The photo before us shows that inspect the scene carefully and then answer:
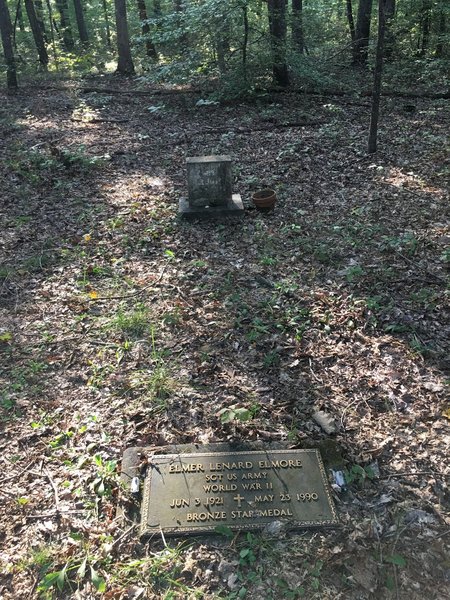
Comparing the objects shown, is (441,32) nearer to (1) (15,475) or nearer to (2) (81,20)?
(2) (81,20)

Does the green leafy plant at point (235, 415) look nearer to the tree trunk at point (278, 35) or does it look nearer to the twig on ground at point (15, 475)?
the twig on ground at point (15, 475)

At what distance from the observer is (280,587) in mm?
2594

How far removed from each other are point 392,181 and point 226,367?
4986 mm

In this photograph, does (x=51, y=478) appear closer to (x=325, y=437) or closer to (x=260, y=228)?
(x=325, y=437)

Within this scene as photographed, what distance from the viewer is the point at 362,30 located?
1553 centimetres

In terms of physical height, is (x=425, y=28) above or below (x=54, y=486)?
above

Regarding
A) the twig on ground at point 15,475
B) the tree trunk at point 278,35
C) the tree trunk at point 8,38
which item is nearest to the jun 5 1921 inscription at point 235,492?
the twig on ground at point 15,475

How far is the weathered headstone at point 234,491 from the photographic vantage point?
9.51 ft

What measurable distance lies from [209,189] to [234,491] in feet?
16.0

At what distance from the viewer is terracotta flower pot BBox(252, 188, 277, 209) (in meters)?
6.84

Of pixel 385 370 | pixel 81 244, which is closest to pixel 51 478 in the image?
pixel 385 370

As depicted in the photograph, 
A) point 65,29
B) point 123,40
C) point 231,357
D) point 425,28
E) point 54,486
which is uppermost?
point 65,29

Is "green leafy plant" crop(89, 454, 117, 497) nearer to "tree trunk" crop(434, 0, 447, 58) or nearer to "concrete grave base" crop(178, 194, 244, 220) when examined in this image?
"concrete grave base" crop(178, 194, 244, 220)

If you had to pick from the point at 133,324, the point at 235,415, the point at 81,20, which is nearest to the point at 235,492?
the point at 235,415
